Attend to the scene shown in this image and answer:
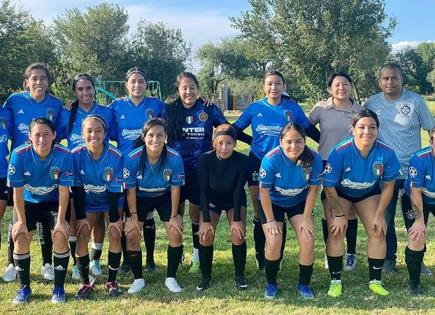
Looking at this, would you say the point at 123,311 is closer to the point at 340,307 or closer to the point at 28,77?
the point at 340,307

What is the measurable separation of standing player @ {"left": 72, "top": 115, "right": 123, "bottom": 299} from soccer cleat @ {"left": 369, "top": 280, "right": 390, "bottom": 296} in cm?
248

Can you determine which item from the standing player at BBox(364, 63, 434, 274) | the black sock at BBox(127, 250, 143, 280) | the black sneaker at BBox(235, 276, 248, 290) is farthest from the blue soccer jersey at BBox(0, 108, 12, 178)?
the standing player at BBox(364, 63, 434, 274)

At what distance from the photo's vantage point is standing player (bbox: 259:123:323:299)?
4.55 m

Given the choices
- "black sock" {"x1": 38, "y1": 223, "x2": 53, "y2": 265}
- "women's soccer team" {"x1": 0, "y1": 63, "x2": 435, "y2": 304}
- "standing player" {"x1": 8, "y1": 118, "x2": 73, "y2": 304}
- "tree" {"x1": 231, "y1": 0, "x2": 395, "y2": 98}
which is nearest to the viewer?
"standing player" {"x1": 8, "y1": 118, "x2": 73, "y2": 304}

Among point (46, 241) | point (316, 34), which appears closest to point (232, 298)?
point (46, 241)

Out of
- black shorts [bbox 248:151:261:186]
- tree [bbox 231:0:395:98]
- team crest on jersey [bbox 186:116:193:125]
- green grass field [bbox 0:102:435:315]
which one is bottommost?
green grass field [bbox 0:102:435:315]

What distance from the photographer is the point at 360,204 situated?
4.81m

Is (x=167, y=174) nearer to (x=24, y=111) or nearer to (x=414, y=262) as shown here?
(x=24, y=111)

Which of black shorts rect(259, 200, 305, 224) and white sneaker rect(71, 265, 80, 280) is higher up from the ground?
black shorts rect(259, 200, 305, 224)

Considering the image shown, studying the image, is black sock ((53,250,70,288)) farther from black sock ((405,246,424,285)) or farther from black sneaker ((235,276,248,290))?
black sock ((405,246,424,285))

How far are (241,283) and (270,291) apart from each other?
352 millimetres

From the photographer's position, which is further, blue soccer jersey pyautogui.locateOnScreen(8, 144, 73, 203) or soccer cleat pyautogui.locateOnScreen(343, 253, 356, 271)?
soccer cleat pyautogui.locateOnScreen(343, 253, 356, 271)

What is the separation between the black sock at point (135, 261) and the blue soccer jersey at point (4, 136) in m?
1.55

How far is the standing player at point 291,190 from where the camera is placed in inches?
179
